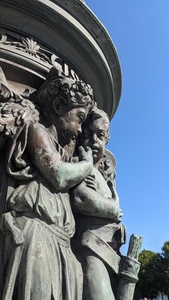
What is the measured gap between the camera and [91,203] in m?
3.40

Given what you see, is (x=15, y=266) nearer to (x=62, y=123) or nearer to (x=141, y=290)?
(x=62, y=123)

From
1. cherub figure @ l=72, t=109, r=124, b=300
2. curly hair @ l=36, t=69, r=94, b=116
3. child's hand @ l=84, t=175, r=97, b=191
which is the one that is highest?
curly hair @ l=36, t=69, r=94, b=116

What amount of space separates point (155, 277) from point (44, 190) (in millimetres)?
32030

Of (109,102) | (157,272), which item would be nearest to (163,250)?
(157,272)

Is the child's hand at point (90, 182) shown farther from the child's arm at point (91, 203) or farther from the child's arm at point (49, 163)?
the child's arm at point (49, 163)

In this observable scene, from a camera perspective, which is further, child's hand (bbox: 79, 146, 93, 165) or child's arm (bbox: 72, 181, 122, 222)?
child's hand (bbox: 79, 146, 93, 165)

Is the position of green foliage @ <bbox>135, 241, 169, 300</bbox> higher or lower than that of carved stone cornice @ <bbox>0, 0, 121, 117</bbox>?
lower

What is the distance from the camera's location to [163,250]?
34562mm

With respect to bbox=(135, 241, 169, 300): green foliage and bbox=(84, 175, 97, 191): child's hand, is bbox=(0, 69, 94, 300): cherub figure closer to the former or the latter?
bbox=(84, 175, 97, 191): child's hand

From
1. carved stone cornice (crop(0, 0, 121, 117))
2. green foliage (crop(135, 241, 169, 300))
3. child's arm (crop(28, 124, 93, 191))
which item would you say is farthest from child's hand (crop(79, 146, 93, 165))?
green foliage (crop(135, 241, 169, 300))

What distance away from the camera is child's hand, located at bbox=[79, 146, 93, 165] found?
357 centimetres

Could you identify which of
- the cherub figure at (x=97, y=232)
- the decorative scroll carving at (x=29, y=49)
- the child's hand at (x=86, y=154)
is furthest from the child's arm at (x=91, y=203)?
the decorative scroll carving at (x=29, y=49)

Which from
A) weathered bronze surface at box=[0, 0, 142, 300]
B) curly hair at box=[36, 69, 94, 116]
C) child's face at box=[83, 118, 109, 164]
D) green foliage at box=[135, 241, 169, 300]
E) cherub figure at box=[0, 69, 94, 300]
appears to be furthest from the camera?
green foliage at box=[135, 241, 169, 300]

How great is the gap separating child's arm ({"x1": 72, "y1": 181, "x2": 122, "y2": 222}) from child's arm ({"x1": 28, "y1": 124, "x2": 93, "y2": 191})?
0.15m
